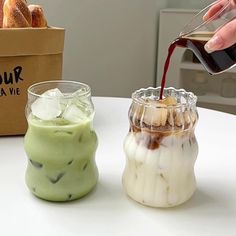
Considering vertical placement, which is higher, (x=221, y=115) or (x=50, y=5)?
(x=50, y=5)

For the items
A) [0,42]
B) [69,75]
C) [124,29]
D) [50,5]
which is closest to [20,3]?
[0,42]

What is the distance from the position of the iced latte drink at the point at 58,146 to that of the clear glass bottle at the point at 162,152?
0.08 m

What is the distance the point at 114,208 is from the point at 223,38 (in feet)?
1.02

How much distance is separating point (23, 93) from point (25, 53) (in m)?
0.09

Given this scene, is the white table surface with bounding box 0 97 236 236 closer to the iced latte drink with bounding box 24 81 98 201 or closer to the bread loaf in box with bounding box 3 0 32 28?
the iced latte drink with bounding box 24 81 98 201

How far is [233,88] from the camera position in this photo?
8.19 ft

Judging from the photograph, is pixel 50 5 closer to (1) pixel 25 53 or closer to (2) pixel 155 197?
(1) pixel 25 53

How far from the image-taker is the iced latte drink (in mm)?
681

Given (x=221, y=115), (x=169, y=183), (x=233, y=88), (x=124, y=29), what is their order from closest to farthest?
(x=169, y=183)
(x=221, y=115)
(x=124, y=29)
(x=233, y=88)

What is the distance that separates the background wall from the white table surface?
1284mm

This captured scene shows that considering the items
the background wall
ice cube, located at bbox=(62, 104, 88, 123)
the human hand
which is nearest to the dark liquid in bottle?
the human hand

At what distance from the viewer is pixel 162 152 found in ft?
2.20

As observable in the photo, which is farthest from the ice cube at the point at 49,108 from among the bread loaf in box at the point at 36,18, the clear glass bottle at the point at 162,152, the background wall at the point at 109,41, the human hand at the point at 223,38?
the background wall at the point at 109,41

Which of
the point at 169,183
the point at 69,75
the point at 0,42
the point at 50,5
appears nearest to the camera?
the point at 169,183
